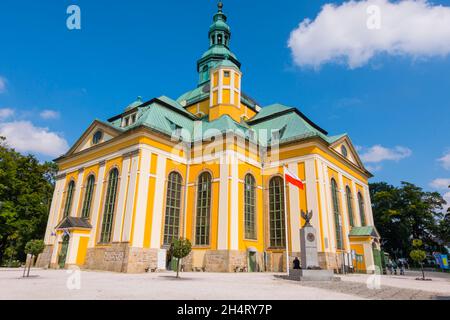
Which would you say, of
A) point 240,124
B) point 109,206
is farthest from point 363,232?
point 109,206

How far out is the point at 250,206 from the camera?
26750 mm

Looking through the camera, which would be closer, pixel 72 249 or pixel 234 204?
pixel 234 204

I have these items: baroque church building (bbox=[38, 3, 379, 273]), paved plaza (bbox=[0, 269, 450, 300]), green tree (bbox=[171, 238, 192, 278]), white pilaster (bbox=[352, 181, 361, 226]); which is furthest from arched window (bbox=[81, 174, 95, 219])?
white pilaster (bbox=[352, 181, 361, 226])

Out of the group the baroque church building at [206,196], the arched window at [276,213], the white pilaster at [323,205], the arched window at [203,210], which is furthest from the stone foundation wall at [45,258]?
the white pilaster at [323,205]

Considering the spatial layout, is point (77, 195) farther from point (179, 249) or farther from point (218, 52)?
point (218, 52)

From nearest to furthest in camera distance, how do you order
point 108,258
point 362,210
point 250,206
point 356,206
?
point 108,258 < point 250,206 < point 356,206 < point 362,210

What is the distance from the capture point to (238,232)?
2425cm

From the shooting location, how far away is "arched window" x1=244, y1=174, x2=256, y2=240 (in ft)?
85.0

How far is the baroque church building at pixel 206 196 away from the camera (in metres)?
23.6

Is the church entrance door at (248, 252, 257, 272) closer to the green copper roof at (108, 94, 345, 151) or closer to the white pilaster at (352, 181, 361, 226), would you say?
the green copper roof at (108, 94, 345, 151)

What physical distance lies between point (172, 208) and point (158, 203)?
1699mm

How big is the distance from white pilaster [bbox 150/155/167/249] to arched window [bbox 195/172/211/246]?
3.25m

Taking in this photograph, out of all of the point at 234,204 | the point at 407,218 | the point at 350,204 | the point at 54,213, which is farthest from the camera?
the point at 407,218

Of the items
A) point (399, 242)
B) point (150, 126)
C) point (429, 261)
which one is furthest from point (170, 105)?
point (429, 261)
